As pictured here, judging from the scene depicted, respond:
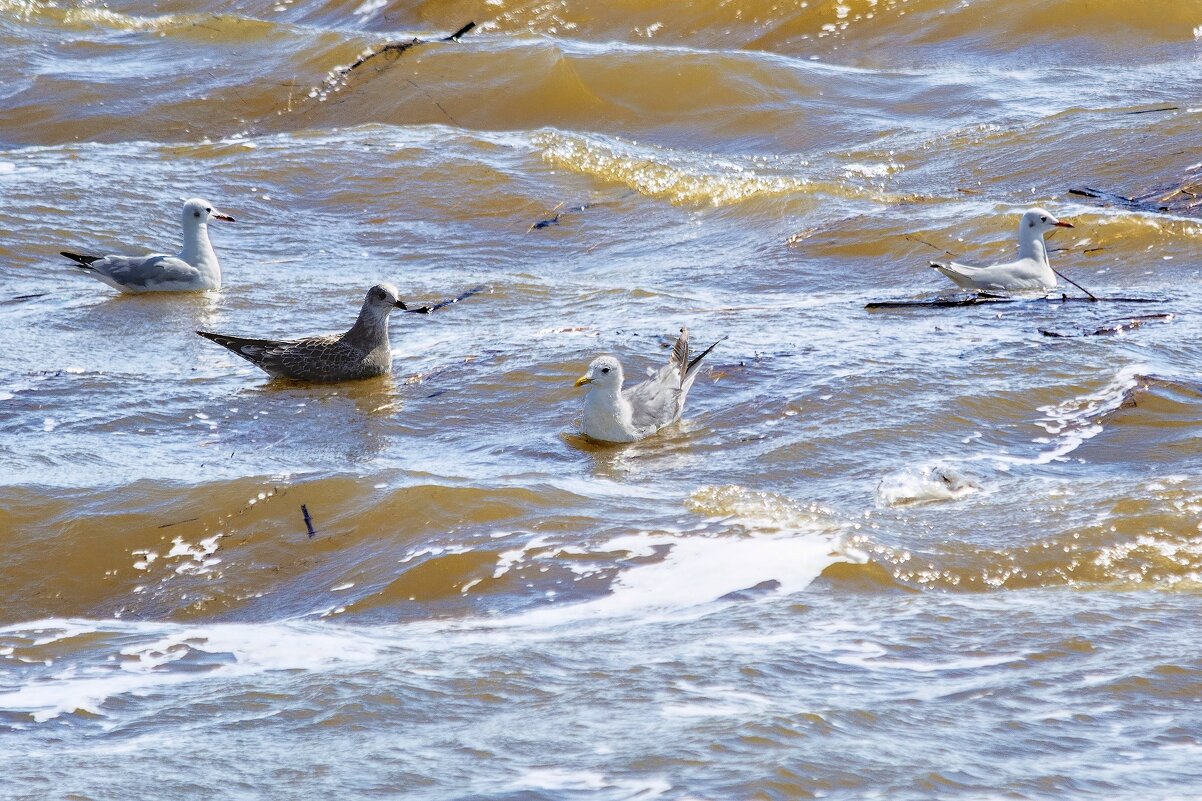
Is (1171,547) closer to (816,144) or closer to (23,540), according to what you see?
(23,540)

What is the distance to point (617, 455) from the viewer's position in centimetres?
696

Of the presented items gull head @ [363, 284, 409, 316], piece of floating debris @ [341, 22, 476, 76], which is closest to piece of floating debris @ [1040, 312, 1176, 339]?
gull head @ [363, 284, 409, 316]

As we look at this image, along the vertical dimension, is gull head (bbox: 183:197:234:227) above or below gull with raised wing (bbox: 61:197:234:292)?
above

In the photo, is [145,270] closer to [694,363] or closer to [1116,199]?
[694,363]

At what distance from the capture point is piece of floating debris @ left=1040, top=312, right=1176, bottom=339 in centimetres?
791

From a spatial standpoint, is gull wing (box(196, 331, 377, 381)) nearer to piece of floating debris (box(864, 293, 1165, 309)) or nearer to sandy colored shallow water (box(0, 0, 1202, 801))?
sandy colored shallow water (box(0, 0, 1202, 801))

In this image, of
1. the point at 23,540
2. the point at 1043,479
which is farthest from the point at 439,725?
the point at 1043,479

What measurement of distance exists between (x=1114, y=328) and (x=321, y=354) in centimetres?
427

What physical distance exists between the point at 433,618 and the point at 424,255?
19.7 feet

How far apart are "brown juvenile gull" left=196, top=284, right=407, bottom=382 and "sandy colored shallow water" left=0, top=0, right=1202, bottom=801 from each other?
16 cm

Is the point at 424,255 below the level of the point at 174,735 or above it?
above

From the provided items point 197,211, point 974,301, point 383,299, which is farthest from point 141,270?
point 974,301

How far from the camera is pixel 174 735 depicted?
4102 millimetres

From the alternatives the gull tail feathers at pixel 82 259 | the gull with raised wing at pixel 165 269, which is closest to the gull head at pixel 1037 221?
the gull with raised wing at pixel 165 269
